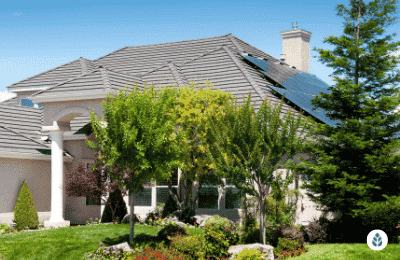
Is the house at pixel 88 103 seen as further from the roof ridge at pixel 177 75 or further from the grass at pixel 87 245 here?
the grass at pixel 87 245

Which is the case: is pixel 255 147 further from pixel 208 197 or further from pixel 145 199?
pixel 145 199

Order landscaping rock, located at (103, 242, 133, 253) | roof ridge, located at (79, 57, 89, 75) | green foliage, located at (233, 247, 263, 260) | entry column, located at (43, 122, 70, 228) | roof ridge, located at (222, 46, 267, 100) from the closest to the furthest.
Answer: green foliage, located at (233, 247, 263, 260), landscaping rock, located at (103, 242, 133, 253), entry column, located at (43, 122, 70, 228), roof ridge, located at (222, 46, 267, 100), roof ridge, located at (79, 57, 89, 75)

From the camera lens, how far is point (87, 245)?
13812mm

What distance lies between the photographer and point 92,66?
85.4 ft

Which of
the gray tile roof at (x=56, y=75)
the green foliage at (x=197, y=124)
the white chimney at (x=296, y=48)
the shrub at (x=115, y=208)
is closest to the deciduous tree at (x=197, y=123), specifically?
the green foliage at (x=197, y=124)

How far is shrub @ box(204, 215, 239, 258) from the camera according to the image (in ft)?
42.4

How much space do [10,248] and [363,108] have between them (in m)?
11.6

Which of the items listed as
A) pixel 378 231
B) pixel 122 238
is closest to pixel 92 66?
pixel 122 238

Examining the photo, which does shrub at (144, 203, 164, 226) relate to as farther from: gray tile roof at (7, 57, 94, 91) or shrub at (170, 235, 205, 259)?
gray tile roof at (7, 57, 94, 91)

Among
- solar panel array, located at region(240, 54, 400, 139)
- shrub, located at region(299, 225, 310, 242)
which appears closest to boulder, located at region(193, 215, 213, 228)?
shrub, located at region(299, 225, 310, 242)

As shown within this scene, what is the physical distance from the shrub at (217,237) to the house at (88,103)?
133 inches

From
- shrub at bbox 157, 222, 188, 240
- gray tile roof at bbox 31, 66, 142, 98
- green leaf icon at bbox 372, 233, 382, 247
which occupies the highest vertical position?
gray tile roof at bbox 31, 66, 142, 98

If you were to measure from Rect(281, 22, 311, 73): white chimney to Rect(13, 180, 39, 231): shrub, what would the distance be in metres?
19.3

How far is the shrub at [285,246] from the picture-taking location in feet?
42.7
